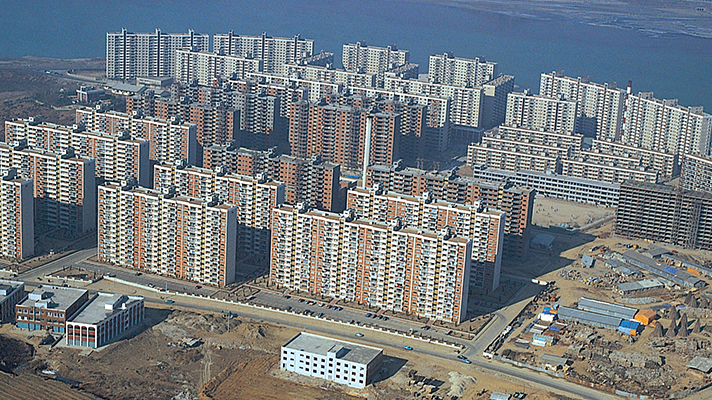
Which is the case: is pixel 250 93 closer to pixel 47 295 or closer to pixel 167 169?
pixel 167 169

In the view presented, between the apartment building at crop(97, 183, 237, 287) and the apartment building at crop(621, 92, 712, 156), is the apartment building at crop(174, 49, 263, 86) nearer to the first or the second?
the apartment building at crop(621, 92, 712, 156)

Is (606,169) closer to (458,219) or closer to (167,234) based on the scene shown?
(458,219)

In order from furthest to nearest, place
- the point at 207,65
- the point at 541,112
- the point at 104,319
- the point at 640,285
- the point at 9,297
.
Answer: the point at 207,65
the point at 541,112
the point at 640,285
the point at 9,297
the point at 104,319

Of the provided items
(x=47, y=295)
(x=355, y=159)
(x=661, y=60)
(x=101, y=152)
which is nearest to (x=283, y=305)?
(x=47, y=295)

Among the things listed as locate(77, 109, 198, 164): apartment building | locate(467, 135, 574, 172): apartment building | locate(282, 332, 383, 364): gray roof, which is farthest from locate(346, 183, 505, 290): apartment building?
locate(467, 135, 574, 172): apartment building

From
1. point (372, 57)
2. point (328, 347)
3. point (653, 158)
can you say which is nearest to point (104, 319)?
point (328, 347)

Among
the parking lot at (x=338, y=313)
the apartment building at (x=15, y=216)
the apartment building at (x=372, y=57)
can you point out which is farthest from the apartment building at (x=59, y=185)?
the apartment building at (x=372, y=57)

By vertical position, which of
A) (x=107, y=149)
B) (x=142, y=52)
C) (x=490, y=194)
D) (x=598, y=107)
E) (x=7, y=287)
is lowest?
(x=7, y=287)
